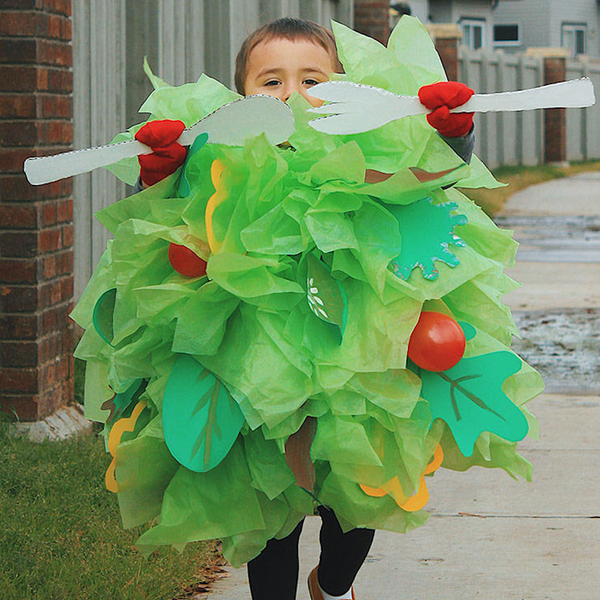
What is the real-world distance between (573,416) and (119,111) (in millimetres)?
2936

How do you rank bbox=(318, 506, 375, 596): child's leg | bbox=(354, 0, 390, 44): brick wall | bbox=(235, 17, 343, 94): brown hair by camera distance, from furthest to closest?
bbox=(354, 0, 390, 44): brick wall, bbox=(235, 17, 343, 94): brown hair, bbox=(318, 506, 375, 596): child's leg

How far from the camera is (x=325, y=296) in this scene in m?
2.46

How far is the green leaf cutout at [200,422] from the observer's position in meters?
2.45

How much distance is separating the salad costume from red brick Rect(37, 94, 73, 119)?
80.5 inches

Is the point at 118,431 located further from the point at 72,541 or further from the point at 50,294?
the point at 50,294

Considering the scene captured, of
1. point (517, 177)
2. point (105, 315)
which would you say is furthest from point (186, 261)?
point (517, 177)

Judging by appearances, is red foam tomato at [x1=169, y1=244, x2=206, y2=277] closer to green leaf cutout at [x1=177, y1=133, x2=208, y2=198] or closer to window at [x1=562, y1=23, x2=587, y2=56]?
green leaf cutout at [x1=177, y1=133, x2=208, y2=198]

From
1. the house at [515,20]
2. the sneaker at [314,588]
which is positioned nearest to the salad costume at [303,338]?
the sneaker at [314,588]

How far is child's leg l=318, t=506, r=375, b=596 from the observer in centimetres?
305

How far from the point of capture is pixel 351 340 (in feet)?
8.04

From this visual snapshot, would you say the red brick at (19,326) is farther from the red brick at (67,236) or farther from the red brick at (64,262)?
the red brick at (67,236)

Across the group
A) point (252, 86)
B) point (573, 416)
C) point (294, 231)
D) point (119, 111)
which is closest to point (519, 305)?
point (573, 416)

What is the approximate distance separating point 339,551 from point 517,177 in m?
19.8

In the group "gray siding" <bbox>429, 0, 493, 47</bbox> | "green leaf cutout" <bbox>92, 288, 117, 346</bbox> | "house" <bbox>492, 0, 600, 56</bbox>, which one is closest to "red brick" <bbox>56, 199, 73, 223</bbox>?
"green leaf cutout" <bbox>92, 288, 117, 346</bbox>
